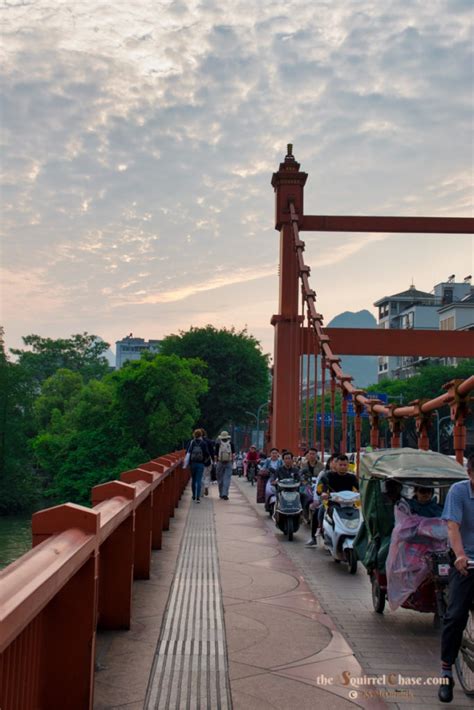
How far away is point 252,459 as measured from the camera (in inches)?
1224

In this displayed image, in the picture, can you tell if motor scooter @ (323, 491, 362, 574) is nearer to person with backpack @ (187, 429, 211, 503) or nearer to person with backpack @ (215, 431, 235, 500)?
person with backpack @ (187, 429, 211, 503)

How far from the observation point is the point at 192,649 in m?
5.46

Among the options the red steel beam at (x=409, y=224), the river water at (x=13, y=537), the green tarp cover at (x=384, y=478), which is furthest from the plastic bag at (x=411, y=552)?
the river water at (x=13, y=537)

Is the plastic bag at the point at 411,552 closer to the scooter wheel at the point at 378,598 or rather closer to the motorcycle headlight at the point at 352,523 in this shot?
the scooter wheel at the point at 378,598

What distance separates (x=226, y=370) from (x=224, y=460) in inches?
1498

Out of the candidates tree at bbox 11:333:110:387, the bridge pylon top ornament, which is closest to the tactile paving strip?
the bridge pylon top ornament

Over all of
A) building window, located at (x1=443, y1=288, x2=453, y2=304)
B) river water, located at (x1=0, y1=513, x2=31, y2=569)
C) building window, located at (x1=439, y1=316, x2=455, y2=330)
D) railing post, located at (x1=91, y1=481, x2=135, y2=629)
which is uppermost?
building window, located at (x1=443, y1=288, x2=453, y2=304)

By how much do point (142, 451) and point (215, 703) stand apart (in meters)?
40.9

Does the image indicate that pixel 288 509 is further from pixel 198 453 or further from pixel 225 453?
pixel 225 453

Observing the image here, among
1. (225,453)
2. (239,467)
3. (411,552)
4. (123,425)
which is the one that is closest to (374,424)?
(411,552)

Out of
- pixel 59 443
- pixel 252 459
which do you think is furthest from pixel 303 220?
pixel 59 443

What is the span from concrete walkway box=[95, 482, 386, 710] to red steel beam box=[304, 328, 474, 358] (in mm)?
13331

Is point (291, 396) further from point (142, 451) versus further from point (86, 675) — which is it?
point (142, 451)

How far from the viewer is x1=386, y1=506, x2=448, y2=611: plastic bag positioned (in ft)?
21.1
